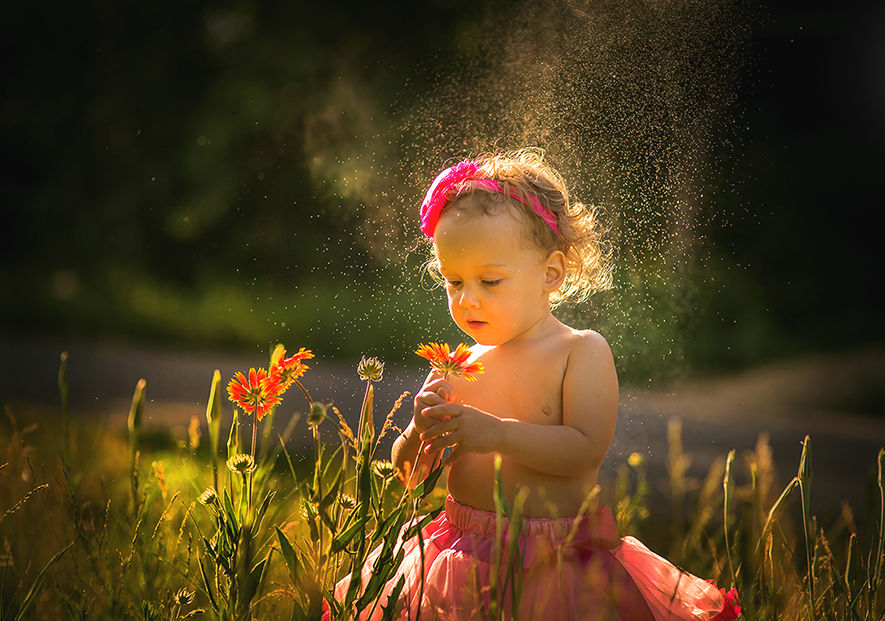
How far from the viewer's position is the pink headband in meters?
1.14

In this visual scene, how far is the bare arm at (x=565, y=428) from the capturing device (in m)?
0.97

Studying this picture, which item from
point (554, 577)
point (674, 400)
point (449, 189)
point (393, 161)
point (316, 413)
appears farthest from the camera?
point (674, 400)

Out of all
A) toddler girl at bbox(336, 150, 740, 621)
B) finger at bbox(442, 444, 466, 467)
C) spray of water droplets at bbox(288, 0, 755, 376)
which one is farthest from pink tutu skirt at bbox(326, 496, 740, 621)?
spray of water droplets at bbox(288, 0, 755, 376)

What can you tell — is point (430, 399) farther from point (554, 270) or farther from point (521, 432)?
point (554, 270)

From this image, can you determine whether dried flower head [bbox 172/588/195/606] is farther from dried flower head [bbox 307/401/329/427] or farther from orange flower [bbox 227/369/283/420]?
dried flower head [bbox 307/401/329/427]

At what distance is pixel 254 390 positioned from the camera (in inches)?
37.5

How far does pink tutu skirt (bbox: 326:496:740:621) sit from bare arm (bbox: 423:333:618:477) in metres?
0.10

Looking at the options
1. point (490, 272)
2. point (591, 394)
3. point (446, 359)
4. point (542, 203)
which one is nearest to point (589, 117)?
point (542, 203)

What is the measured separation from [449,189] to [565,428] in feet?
1.40

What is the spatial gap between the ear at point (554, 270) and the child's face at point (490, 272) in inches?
0.9

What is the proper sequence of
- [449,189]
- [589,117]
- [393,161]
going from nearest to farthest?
1. [449,189]
2. [589,117]
3. [393,161]

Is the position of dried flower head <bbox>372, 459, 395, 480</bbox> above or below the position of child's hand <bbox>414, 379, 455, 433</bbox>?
below

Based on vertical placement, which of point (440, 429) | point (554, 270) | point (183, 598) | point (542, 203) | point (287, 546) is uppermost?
point (542, 203)

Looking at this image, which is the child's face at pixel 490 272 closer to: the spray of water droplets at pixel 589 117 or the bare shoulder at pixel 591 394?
the bare shoulder at pixel 591 394
